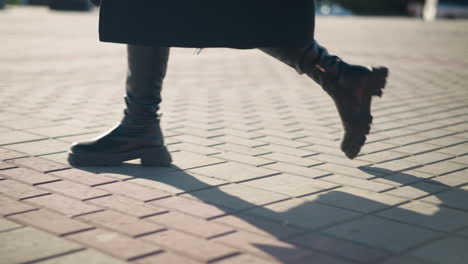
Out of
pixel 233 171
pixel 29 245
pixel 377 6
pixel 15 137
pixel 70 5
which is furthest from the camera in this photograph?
pixel 377 6

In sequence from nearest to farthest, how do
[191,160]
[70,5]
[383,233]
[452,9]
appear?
[383,233] < [191,160] < [70,5] < [452,9]

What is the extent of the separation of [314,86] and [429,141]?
263 cm

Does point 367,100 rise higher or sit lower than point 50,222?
higher

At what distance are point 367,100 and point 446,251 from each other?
103 centimetres

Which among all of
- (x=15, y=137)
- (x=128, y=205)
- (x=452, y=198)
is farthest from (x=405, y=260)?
(x=15, y=137)

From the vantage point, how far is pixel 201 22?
2703 mm

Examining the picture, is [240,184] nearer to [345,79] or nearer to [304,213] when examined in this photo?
[304,213]

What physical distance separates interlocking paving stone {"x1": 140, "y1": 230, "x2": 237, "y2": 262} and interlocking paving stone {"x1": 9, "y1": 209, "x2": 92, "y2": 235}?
0.88ft

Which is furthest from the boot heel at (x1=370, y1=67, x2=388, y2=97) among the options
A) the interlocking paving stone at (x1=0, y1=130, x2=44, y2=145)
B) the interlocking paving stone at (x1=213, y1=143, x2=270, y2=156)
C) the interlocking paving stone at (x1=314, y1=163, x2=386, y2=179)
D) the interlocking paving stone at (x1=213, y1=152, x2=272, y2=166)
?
the interlocking paving stone at (x1=0, y1=130, x2=44, y2=145)

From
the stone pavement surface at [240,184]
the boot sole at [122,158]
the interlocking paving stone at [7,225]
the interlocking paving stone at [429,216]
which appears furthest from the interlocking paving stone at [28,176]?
the interlocking paving stone at [429,216]

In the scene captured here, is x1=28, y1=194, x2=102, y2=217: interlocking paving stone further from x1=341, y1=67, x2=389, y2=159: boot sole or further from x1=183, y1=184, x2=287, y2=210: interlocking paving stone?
x1=341, y1=67, x2=389, y2=159: boot sole

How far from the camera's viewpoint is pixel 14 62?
7.85 metres

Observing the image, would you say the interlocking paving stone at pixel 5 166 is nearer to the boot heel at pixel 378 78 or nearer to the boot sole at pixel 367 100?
the boot sole at pixel 367 100

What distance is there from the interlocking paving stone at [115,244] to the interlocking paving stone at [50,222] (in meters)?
0.06
